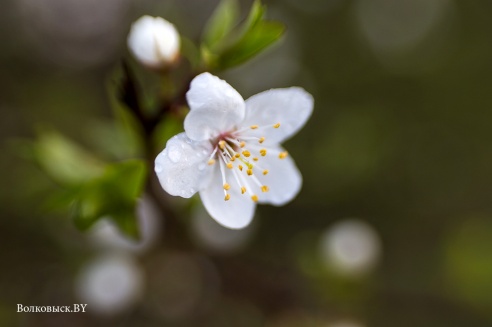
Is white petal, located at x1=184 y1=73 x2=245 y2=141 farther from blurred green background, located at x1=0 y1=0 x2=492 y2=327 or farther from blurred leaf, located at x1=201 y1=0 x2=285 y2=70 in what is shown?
blurred green background, located at x1=0 y1=0 x2=492 y2=327

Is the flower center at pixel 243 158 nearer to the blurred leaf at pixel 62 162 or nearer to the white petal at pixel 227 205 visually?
the white petal at pixel 227 205

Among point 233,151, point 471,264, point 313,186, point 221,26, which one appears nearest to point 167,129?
point 233,151

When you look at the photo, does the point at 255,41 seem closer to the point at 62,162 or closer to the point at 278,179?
the point at 278,179

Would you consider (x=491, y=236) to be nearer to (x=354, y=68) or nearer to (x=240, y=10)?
(x=354, y=68)

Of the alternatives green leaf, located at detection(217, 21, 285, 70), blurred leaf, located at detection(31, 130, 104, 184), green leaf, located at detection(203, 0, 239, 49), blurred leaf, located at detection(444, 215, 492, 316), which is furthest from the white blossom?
blurred leaf, located at detection(444, 215, 492, 316)

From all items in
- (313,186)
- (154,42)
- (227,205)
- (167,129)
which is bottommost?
(227,205)
